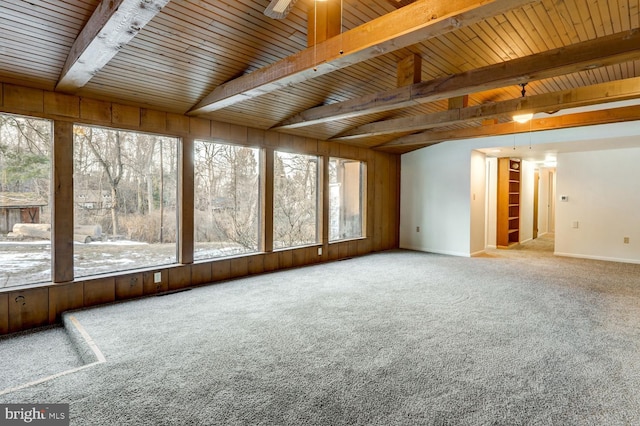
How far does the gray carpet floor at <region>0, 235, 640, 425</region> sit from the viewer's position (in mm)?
1905

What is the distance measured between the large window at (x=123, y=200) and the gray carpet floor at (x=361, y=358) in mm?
589

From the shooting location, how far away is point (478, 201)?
7316 millimetres

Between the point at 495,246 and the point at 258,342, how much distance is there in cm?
724

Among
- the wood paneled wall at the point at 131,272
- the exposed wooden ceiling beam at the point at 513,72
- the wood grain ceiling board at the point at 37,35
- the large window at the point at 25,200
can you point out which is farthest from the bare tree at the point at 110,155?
the exposed wooden ceiling beam at the point at 513,72

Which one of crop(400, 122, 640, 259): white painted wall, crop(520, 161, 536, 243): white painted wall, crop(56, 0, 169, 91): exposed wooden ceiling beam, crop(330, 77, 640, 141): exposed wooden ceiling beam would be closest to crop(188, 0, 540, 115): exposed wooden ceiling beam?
crop(56, 0, 169, 91): exposed wooden ceiling beam

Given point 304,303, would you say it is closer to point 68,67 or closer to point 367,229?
point 68,67

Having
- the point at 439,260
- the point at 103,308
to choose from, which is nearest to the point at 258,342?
the point at 103,308

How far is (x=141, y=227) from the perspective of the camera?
162 inches

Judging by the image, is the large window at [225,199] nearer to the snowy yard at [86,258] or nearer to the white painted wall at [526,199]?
the snowy yard at [86,258]

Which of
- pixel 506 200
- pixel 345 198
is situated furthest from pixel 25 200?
pixel 506 200

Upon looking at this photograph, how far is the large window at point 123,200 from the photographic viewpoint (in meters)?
3.67

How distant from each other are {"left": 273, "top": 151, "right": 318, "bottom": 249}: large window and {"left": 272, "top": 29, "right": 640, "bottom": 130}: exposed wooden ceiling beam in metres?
1.58

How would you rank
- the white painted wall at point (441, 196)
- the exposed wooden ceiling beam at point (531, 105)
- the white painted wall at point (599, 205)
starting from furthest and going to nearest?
the white painted wall at point (441, 196) → the white painted wall at point (599, 205) → the exposed wooden ceiling beam at point (531, 105)

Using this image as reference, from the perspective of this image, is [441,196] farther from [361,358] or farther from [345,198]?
[361,358]
